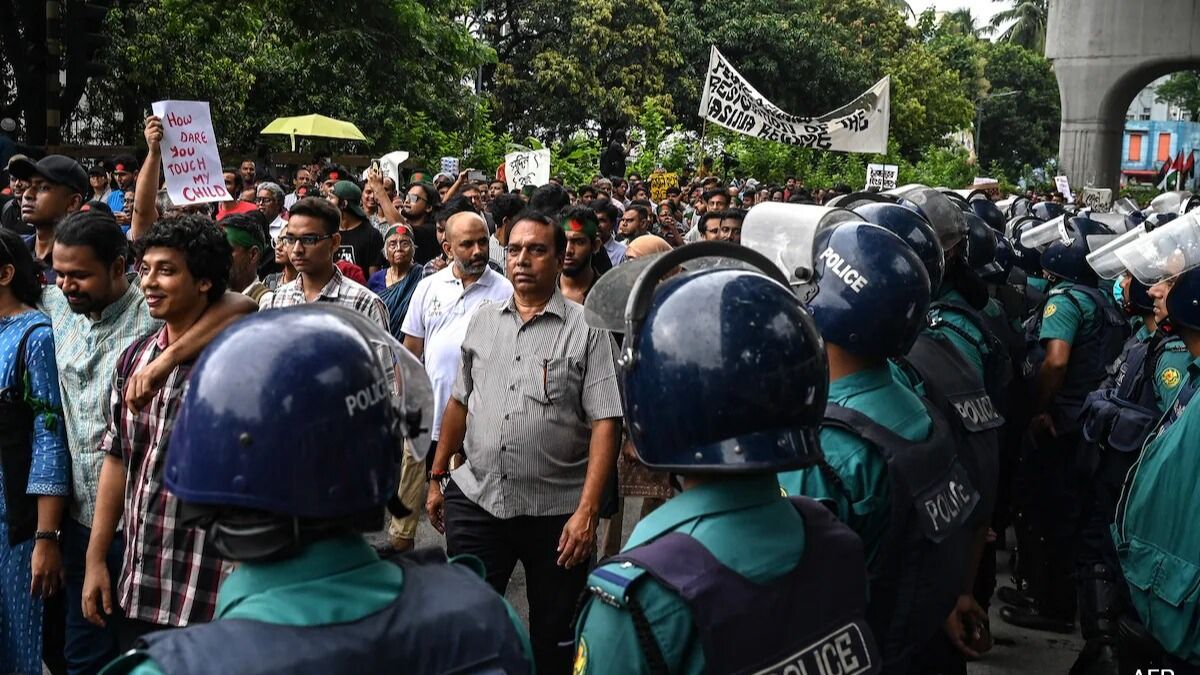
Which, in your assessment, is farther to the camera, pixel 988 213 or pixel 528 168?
pixel 528 168

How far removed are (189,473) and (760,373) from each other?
96cm

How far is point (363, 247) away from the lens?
9305 mm

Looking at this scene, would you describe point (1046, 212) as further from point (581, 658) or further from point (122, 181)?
point (581, 658)

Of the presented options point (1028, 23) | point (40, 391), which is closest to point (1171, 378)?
point (40, 391)

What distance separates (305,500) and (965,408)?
239 centimetres

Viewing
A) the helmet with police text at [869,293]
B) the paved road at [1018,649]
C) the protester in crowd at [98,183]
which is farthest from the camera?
the protester in crowd at [98,183]

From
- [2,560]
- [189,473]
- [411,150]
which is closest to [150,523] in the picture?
[2,560]

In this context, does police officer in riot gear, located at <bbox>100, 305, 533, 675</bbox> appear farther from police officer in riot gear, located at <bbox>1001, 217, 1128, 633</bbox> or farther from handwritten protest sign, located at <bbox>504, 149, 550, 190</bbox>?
handwritten protest sign, located at <bbox>504, 149, 550, 190</bbox>

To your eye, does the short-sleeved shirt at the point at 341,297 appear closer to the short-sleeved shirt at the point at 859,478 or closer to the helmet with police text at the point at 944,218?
the helmet with police text at the point at 944,218

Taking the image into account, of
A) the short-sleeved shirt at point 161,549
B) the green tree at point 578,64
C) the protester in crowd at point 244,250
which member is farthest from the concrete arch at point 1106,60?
the short-sleeved shirt at point 161,549

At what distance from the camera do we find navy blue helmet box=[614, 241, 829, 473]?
219 cm

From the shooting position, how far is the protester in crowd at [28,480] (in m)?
4.27

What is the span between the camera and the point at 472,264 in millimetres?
6492

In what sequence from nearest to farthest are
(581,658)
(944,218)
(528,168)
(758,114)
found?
(581,658) → (944,218) → (528,168) → (758,114)
